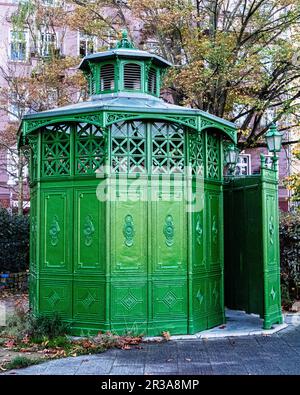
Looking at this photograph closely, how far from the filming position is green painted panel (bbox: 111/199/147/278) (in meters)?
9.03

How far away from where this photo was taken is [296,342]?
8789 millimetres

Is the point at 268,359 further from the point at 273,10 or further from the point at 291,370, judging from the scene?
the point at 273,10

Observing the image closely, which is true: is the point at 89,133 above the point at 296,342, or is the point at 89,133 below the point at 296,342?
above

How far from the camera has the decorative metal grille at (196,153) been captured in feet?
31.4

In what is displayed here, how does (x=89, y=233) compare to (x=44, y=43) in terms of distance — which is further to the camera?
(x=44, y=43)

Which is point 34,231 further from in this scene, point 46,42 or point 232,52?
point 46,42

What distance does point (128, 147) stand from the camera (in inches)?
361

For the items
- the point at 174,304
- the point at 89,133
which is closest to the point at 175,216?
the point at 174,304

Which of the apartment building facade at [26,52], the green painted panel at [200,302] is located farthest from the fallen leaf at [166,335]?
the apartment building facade at [26,52]

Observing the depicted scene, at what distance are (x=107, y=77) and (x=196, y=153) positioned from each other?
2.37 meters

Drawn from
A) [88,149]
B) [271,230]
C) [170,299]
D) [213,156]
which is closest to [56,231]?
[88,149]

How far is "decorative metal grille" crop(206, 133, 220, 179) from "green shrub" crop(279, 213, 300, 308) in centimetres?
486

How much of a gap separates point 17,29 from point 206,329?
13.6 m

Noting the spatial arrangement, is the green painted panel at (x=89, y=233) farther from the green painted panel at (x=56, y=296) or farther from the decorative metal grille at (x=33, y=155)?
the decorative metal grille at (x=33, y=155)
